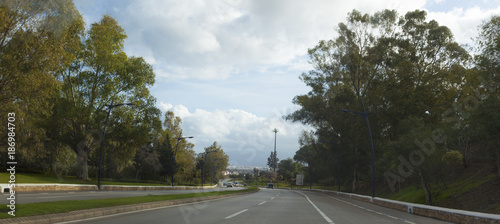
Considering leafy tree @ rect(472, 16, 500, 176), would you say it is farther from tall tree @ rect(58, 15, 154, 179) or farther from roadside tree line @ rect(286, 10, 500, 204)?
tall tree @ rect(58, 15, 154, 179)

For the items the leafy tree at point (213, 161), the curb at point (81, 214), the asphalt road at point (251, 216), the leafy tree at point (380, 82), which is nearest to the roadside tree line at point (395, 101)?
the leafy tree at point (380, 82)

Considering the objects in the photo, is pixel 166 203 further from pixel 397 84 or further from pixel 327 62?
pixel 327 62

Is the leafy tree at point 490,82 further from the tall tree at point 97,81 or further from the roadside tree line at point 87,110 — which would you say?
the tall tree at point 97,81

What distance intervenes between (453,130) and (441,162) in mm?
2363

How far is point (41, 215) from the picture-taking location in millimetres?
9656

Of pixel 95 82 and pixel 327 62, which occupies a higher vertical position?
pixel 327 62

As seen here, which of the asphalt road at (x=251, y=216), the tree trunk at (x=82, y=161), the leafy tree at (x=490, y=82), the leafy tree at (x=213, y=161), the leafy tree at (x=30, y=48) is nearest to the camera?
the asphalt road at (x=251, y=216)

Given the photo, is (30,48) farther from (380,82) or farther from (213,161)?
(213,161)

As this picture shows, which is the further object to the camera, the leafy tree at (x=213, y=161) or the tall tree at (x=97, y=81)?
the leafy tree at (x=213, y=161)

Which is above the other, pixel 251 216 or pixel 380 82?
pixel 380 82

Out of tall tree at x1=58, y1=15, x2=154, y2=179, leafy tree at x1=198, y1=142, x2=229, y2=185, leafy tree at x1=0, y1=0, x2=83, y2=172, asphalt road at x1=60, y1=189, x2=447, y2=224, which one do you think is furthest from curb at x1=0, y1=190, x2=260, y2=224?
leafy tree at x1=198, y1=142, x2=229, y2=185

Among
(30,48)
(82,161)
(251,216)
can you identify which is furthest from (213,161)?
(251,216)

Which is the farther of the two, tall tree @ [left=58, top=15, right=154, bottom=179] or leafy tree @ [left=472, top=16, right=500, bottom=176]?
tall tree @ [left=58, top=15, right=154, bottom=179]

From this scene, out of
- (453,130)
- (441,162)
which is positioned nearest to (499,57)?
(453,130)
